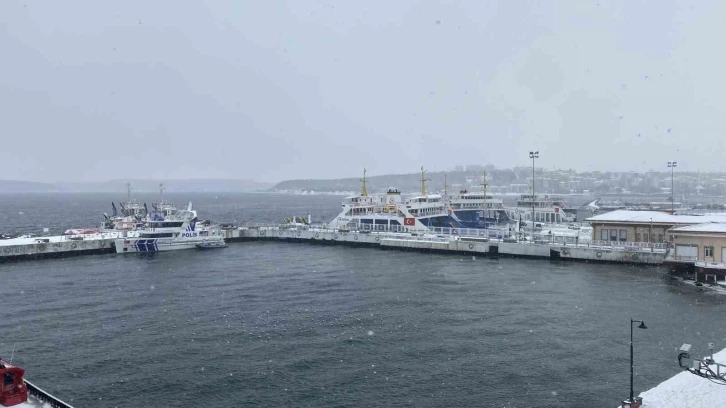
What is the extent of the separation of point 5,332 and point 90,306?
559cm

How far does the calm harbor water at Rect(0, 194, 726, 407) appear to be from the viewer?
63.0 ft

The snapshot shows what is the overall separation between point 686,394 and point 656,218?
113ft

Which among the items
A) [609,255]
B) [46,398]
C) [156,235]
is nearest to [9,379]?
[46,398]

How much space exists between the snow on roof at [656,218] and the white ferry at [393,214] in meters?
20.1

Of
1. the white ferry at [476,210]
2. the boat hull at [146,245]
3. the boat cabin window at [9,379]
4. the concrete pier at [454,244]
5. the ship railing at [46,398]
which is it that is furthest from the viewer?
the white ferry at [476,210]

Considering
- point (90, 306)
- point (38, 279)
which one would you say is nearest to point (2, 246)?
point (38, 279)

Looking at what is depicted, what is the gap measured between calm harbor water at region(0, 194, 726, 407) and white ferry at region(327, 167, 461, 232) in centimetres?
2071

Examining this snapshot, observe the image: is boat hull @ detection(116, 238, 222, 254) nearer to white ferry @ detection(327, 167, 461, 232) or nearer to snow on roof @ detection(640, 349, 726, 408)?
white ferry @ detection(327, 167, 461, 232)

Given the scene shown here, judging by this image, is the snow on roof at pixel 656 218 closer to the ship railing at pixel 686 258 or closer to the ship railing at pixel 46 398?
the ship railing at pixel 686 258

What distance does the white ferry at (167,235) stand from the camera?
181 feet

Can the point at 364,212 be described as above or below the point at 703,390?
above

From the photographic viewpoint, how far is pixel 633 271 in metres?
41.0

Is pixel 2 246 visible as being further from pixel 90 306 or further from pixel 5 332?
pixel 5 332

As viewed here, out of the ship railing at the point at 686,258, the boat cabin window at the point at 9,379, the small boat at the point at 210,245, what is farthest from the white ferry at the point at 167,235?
the boat cabin window at the point at 9,379
